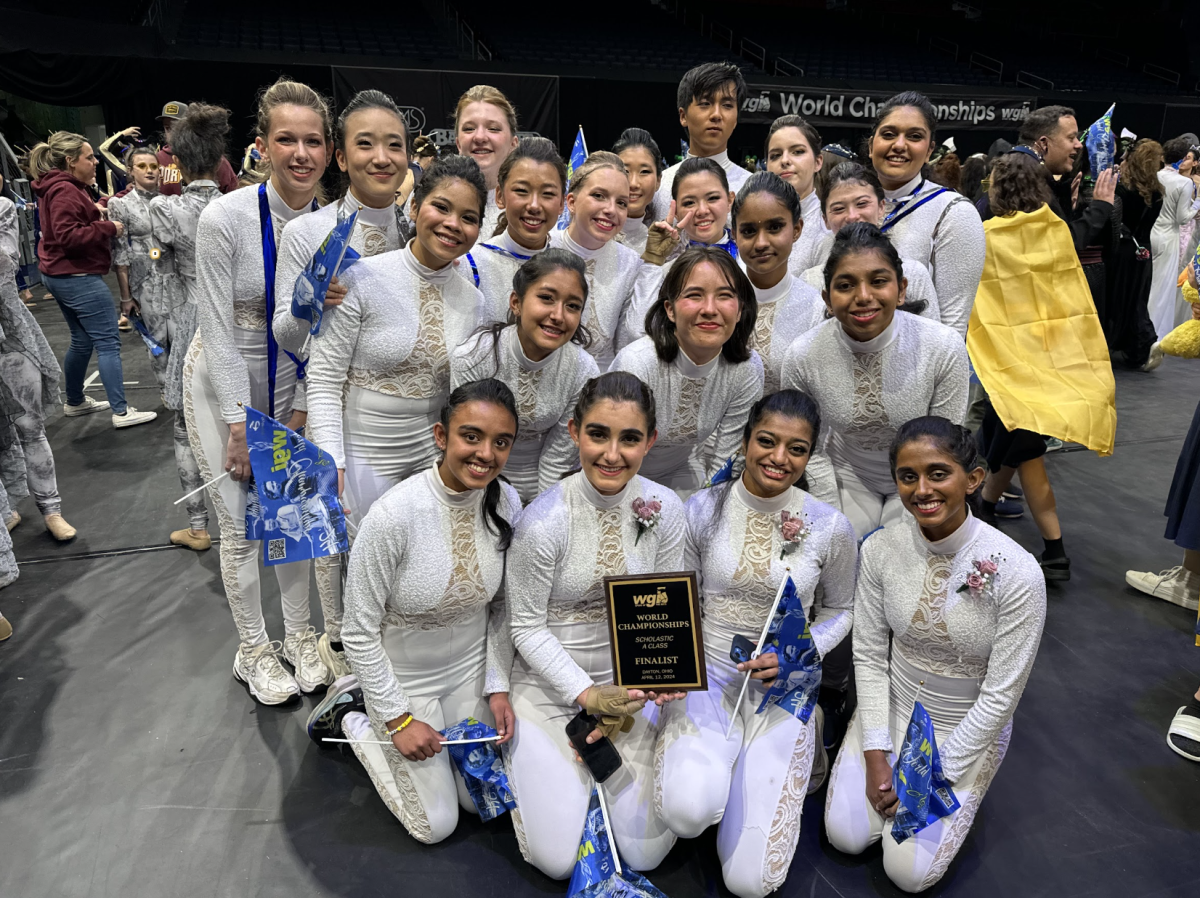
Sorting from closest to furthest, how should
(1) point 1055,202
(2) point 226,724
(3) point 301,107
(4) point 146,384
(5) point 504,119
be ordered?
(3) point 301,107 < (2) point 226,724 < (5) point 504,119 < (1) point 1055,202 < (4) point 146,384

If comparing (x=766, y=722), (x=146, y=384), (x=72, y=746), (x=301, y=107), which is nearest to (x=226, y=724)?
(x=72, y=746)

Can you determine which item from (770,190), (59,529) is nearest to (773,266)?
(770,190)

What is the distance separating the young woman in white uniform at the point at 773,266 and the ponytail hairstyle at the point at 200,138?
1.59 meters

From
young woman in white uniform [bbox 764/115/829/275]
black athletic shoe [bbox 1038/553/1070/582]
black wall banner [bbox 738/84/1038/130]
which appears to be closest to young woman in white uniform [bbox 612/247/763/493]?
young woman in white uniform [bbox 764/115/829/275]

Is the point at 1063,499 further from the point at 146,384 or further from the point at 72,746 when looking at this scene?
the point at 146,384

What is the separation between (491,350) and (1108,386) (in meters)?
2.44

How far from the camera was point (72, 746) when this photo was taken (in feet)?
7.96

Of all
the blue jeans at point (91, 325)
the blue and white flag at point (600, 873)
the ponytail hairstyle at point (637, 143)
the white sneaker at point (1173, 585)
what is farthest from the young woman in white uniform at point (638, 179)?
the blue jeans at point (91, 325)

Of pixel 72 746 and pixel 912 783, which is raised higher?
pixel 912 783

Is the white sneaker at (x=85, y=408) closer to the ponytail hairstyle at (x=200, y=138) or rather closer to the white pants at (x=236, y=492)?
the ponytail hairstyle at (x=200, y=138)

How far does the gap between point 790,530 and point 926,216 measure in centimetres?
114

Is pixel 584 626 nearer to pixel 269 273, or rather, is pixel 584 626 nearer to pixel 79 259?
pixel 269 273

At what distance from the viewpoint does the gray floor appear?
1995mm

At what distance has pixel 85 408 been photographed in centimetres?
529
